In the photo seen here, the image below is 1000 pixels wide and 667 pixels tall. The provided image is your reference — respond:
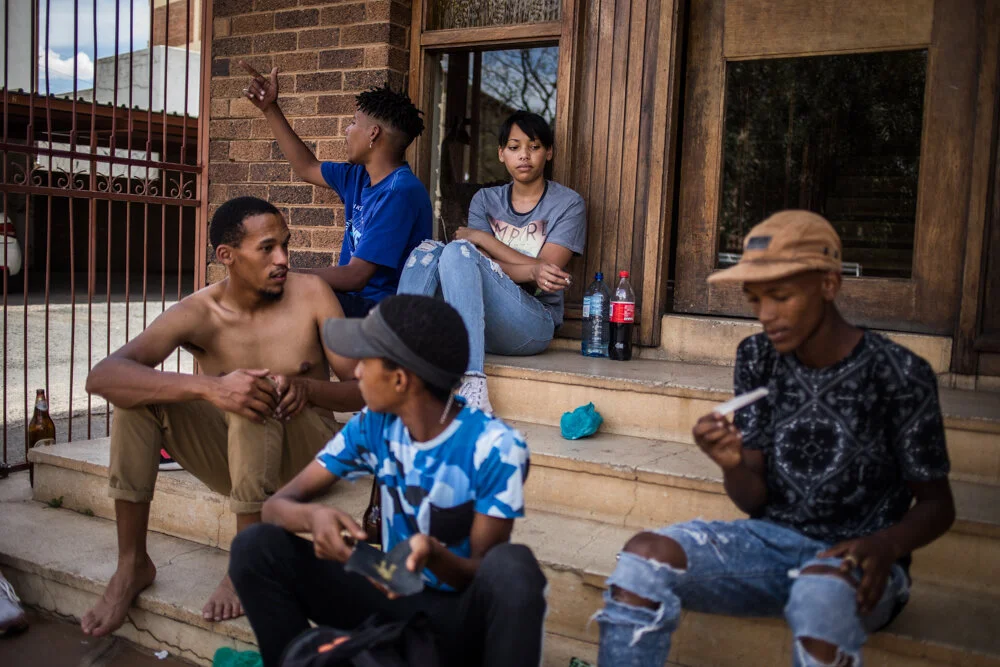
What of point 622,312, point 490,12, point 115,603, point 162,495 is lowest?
point 115,603

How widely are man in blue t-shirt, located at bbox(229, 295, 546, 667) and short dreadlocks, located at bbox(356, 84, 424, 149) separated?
8.05ft

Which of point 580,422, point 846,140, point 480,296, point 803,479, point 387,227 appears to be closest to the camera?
point 803,479

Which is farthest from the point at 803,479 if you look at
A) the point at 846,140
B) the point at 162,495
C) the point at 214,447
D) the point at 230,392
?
the point at 846,140

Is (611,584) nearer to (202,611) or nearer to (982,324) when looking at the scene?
(202,611)

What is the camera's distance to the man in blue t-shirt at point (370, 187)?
4.11 metres

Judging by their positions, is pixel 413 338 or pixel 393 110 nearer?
pixel 413 338

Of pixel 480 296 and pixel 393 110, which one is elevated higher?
pixel 393 110

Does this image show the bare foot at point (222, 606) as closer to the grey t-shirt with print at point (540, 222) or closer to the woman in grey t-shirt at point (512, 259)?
the woman in grey t-shirt at point (512, 259)

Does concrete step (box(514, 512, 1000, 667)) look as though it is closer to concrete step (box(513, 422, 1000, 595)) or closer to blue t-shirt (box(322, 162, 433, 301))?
concrete step (box(513, 422, 1000, 595))

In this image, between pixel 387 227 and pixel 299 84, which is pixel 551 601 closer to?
pixel 387 227

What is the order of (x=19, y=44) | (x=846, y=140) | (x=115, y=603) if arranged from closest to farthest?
(x=115, y=603), (x=846, y=140), (x=19, y=44)

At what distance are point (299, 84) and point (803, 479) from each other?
13.4 feet

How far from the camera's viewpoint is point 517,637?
197cm

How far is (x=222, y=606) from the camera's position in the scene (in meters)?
2.99
